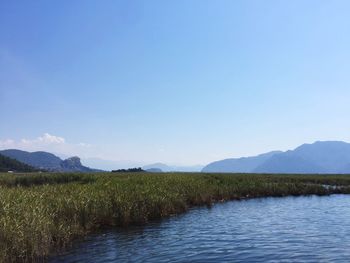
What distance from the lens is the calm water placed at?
66.7 ft

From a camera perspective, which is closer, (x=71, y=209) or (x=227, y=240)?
(x=227, y=240)

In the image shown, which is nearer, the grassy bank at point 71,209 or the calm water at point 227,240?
the grassy bank at point 71,209

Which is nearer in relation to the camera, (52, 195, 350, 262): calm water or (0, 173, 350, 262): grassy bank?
(0, 173, 350, 262): grassy bank

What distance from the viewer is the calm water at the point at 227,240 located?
20.3 m

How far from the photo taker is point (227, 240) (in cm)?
2473

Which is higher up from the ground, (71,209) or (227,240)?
(71,209)

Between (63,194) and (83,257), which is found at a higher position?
(63,194)

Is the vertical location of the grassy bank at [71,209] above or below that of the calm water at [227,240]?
above

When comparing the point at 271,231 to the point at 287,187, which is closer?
the point at 271,231

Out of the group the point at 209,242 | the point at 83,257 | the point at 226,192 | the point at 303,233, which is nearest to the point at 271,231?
the point at 303,233

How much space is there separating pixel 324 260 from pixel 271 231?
27.6 feet

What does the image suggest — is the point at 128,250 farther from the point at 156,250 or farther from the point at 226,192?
the point at 226,192

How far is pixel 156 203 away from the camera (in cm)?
3328

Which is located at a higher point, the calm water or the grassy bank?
the grassy bank
